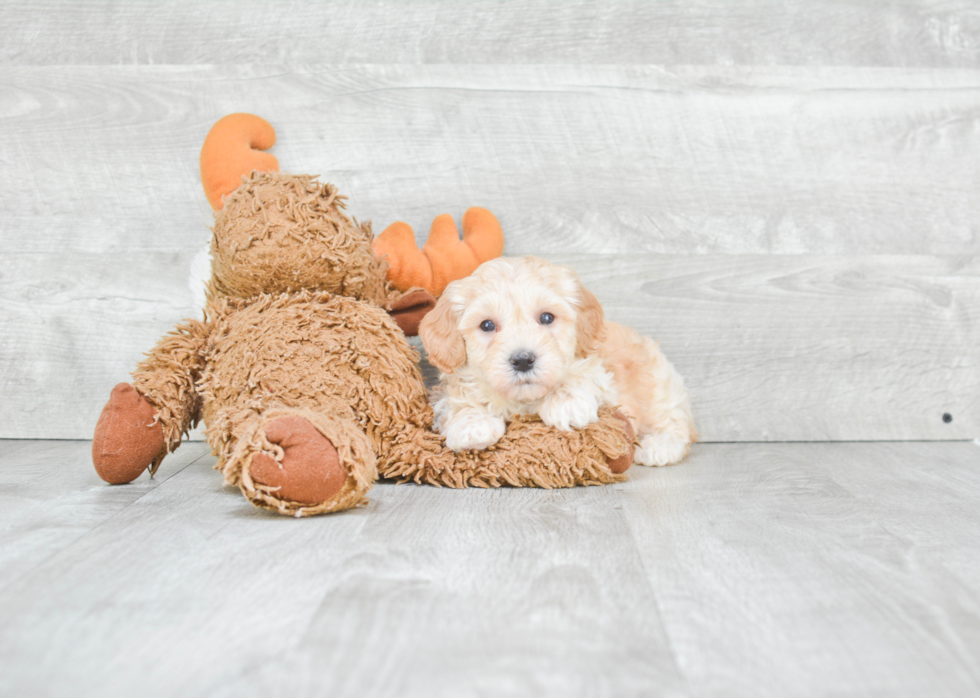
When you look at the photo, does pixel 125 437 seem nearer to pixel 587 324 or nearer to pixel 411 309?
pixel 411 309

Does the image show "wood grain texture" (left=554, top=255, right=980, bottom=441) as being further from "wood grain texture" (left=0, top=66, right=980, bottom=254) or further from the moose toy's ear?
the moose toy's ear

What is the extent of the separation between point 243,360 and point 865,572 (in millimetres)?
1109

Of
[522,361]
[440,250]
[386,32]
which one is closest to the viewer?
[522,361]

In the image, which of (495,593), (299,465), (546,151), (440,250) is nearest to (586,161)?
(546,151)

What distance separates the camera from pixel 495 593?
980 millimetres

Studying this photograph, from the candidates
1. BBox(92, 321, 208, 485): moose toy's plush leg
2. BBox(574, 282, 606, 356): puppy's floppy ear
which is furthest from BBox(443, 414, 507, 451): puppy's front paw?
BBox(92, 321, 208, 485): moose toy's plush leg

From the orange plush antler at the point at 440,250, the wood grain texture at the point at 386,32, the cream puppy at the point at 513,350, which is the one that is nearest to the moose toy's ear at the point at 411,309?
the orange plush antler at the point at 440,250

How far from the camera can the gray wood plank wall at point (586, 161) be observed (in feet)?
6.44

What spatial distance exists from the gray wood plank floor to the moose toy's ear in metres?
0.37

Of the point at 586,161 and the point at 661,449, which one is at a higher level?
the point at 586,161

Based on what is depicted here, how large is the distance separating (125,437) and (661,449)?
1.11 metres

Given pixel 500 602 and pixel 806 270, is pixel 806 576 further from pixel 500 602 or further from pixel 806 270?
pixel 806 270

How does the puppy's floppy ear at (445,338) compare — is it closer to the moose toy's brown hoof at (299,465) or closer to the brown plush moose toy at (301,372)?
the brown plush moose toy at (301,372)

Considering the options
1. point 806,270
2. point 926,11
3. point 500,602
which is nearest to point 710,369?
point 806,270
